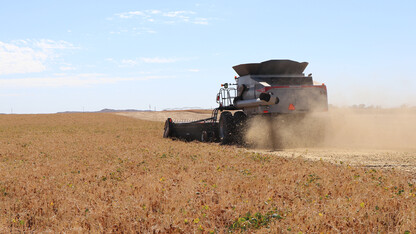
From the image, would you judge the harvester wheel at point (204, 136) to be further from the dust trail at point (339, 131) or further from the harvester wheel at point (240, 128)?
the dust trail at point (339, 131)

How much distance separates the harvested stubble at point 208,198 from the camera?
207 inches

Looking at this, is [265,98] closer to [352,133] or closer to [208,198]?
[352,133]

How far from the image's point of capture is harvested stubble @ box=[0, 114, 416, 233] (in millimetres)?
5266

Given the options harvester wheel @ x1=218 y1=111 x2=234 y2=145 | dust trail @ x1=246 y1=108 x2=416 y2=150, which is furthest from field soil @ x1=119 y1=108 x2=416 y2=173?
harvester wheel @ x1=218 y1=111 x2=234 y2=145

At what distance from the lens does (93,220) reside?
5.57 meters

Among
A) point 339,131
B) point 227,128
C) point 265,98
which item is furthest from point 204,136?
point 339,131

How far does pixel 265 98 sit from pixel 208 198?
8.75m

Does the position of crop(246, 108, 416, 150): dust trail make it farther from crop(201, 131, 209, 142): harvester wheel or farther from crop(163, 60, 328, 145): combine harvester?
crop(201, 131, 209, 142): harvester wheel

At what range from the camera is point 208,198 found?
6340 mm

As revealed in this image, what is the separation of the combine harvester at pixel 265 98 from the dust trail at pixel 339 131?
0.30 meters

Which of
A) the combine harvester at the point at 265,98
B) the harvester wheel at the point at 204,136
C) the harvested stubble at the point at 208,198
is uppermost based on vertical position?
the combine harvester at the point at 265,98

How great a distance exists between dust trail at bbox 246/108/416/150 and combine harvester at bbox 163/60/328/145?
0.30 m

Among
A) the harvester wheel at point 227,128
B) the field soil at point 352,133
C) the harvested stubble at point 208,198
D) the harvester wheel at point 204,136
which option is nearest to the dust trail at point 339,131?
the field soil at point 352,133

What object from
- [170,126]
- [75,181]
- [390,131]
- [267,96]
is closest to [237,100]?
[267,96]
